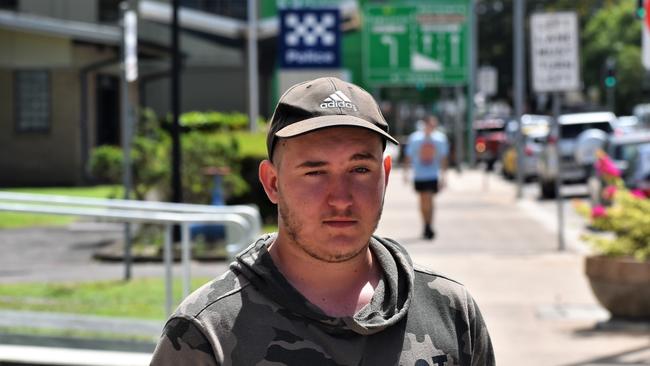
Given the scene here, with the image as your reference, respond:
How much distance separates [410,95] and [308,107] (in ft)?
169

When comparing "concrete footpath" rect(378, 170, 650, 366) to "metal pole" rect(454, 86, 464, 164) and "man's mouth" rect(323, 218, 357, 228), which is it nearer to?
"man's mouth" rect(323, 218, 357, 228)

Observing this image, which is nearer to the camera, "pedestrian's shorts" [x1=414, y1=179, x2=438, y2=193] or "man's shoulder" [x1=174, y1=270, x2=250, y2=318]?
"man's shoulder" [x1=174, y1=270, x2=250, y2=318]

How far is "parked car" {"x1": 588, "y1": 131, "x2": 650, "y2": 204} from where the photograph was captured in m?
21.3

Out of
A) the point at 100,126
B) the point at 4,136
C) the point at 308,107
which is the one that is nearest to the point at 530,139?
the point at 100,126

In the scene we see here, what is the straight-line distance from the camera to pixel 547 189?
3092 cm

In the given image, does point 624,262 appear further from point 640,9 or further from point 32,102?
point 32,102

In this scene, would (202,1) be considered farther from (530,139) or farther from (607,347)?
(607,347)

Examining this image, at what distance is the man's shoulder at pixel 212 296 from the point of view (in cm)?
254

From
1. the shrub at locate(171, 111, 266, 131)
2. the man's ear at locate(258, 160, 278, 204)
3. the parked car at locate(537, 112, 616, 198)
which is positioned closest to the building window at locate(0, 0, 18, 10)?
the shrub at locate(171, 111, 266, 131)

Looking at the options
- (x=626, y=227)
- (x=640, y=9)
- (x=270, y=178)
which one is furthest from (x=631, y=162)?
(x=270, y=178)

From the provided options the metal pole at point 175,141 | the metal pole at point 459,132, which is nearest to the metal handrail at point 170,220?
the metal pole at point 175,141

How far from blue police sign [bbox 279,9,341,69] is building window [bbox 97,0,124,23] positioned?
26060 millimetres

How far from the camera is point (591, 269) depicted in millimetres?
10922

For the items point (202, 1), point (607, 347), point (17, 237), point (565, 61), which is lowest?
point (607, 347)
